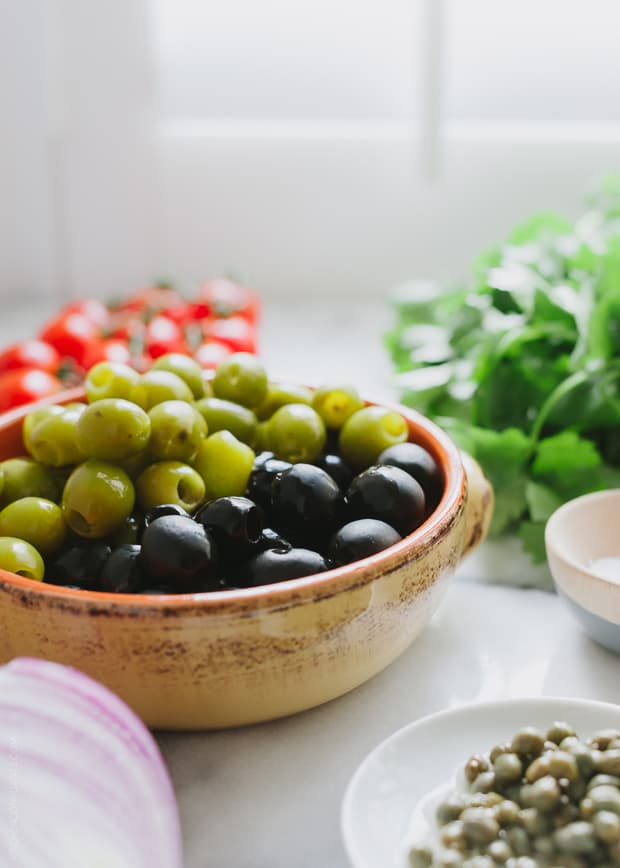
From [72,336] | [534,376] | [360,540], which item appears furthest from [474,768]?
[72,336]

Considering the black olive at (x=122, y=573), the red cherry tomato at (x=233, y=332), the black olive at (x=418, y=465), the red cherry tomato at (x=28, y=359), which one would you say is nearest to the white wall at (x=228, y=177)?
the red cherry tomato at (x=233, y=332)

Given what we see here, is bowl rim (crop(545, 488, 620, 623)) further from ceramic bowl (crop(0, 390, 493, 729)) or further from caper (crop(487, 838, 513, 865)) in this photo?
caper (crop(487, 838, 513, 865))

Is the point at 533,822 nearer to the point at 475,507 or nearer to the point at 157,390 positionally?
the point at 475,507

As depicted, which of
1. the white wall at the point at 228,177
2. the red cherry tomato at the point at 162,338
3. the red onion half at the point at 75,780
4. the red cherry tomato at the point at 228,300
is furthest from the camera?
the white wall at the point at 228,177

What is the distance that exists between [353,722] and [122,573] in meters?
0.18

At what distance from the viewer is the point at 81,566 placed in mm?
590

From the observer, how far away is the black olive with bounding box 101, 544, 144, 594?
0.57 metres

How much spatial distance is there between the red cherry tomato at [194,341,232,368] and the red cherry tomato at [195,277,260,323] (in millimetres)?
118

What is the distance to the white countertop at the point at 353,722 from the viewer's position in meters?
0.55

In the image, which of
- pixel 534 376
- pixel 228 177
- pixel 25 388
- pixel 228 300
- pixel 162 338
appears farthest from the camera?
pixel 228 177

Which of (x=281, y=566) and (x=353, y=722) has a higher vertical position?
(x=281, y=566)

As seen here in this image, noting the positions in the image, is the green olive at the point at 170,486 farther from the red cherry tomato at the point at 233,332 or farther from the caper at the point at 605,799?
the red cherry tomato at the point at 233,332

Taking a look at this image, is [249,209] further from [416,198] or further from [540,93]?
[540,93]

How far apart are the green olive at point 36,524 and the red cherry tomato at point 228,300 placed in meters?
0.70
